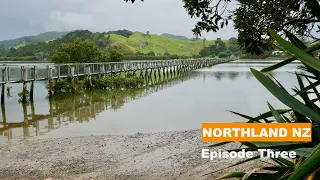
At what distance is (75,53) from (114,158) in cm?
2619

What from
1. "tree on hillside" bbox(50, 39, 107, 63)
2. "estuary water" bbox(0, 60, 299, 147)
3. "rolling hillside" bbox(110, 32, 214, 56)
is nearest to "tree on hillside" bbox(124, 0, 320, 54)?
"estuary water" bbox(0, 60, 299, 147)

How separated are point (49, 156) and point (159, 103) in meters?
12.2

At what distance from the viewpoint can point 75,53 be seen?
1304 inches

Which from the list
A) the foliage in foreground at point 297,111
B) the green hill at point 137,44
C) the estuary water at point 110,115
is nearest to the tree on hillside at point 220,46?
the green hill at point 137,44

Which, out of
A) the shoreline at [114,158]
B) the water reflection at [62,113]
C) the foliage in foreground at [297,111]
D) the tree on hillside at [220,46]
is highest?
the tree on hillside at [220,46]

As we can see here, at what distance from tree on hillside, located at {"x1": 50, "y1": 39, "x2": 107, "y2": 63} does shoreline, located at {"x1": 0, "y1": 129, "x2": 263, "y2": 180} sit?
22154 millimetres

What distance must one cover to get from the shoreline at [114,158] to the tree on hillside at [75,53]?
22.2 metres

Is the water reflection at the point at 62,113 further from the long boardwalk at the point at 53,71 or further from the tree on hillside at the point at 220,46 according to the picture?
the tree on hillside at the point at 220,46

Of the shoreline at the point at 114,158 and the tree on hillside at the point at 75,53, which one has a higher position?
the tree on hillside at the point at 75,53

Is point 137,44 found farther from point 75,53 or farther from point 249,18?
point 249,18

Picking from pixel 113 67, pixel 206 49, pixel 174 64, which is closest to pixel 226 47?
pixel 206 49

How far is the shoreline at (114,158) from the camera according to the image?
673cm

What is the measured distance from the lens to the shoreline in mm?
6734

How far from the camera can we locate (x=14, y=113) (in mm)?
17047
